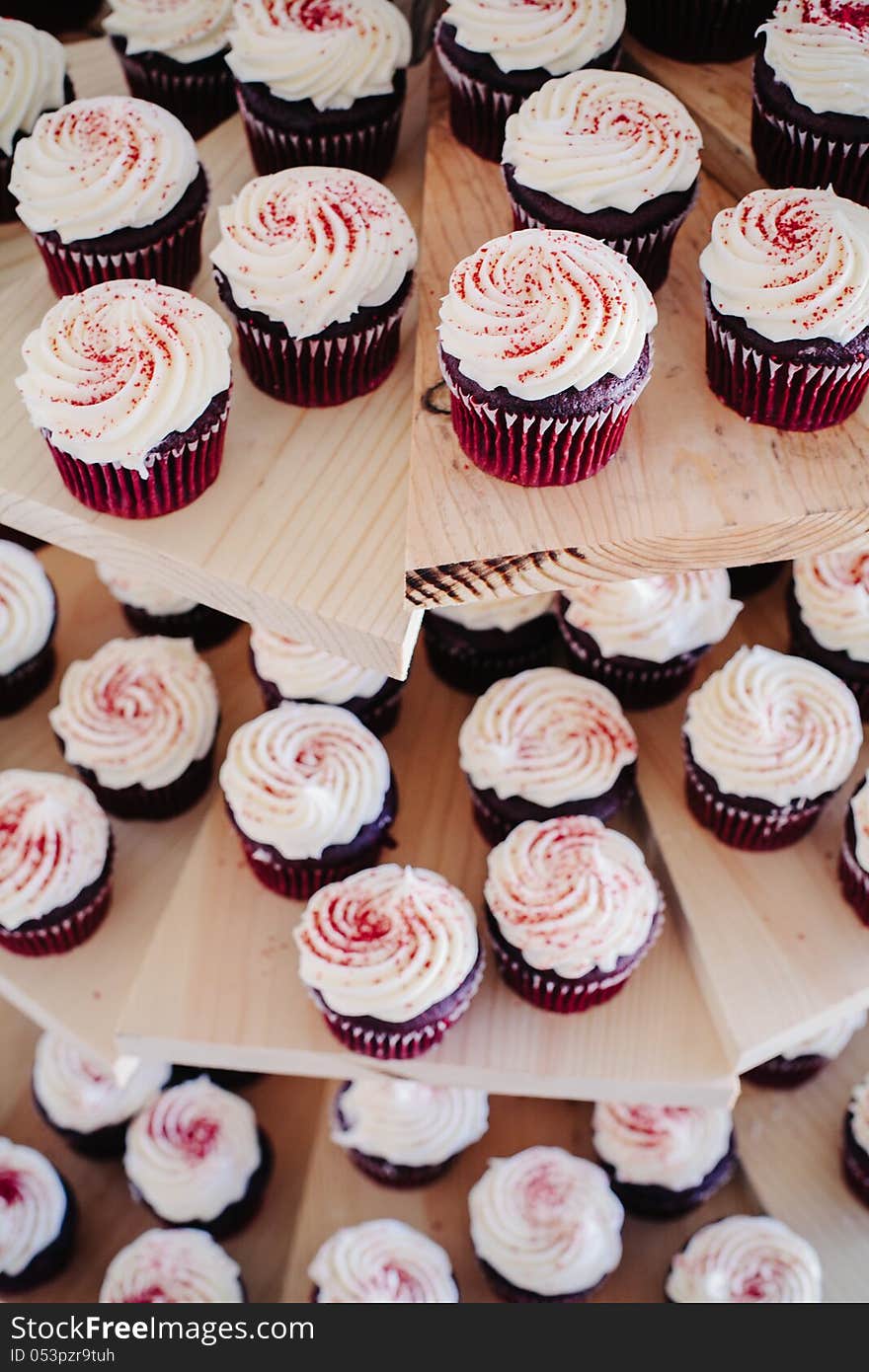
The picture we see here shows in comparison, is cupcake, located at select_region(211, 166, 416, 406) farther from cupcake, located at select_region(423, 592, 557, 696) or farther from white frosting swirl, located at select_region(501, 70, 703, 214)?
cupcake, located at select_region(423, 592, 557, 696)

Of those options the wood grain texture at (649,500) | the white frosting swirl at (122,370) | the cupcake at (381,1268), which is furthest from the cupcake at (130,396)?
the cupcake at (381,1268)

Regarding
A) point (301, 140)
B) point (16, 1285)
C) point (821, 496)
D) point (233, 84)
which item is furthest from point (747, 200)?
point (16, 1285)

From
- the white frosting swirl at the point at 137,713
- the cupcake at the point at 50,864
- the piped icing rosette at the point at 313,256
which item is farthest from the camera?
the white frosting swirl at the point at 137,713

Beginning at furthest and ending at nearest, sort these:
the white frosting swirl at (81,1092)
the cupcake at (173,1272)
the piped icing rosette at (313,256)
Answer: the white frosting swirl at (81,1092) < the cupcake at (173,1272) < the piped icing rosette at (313,256)

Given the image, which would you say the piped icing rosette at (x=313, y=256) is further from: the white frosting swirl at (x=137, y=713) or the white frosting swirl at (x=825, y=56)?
the white frosting swirl at (x=137, y=713)

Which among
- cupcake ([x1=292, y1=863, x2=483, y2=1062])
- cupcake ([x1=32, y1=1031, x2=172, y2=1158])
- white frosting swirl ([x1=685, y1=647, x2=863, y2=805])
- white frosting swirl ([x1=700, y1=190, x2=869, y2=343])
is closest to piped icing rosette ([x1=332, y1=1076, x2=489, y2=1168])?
cupcake ([x1=32, y1=1031, x2=172, y2=1158])

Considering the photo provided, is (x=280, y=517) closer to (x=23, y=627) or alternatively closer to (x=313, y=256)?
(x=313, y=256)
